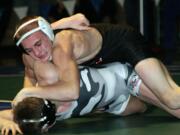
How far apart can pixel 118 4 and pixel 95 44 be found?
10.1ft

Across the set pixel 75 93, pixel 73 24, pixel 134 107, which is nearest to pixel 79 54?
pixel 73 24

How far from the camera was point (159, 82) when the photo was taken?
9.88 feet

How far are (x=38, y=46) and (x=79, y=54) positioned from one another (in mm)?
252

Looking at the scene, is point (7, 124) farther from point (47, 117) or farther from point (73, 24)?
point (73, 24)

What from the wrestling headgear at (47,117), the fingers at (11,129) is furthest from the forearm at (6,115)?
the wrestling headgear at (47,117)

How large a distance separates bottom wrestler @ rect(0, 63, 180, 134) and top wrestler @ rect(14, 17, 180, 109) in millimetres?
58

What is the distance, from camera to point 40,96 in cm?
279

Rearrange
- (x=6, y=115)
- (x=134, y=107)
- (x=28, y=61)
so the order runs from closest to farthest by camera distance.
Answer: (x=6, y=115)
(x=28, y=61)
(x=134, y=107)

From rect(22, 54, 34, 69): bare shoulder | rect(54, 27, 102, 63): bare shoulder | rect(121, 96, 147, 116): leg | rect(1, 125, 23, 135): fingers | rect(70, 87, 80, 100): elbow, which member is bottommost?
rect(121, 96, 147, 116): leg

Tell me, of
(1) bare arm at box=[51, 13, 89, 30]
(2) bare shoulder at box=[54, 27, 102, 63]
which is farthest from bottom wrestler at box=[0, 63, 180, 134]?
(1) bare arm at box=[51, 13, 89, 30]

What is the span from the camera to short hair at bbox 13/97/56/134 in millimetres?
2730

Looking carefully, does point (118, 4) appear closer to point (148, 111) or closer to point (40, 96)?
point (148, 111)

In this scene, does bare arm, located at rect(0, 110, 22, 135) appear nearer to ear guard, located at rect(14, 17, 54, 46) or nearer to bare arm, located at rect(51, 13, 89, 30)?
ear guard, located at rect(14, 17, 54, 46)

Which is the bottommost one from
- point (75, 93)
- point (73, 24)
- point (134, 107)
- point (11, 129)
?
point (134, 107)
